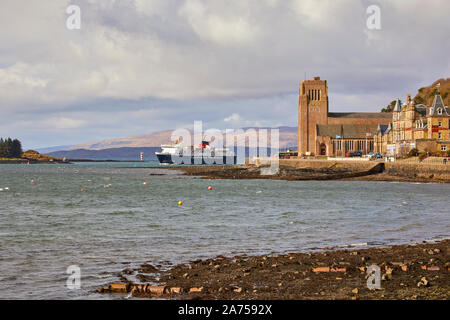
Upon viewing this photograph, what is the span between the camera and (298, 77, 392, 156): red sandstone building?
159625mm

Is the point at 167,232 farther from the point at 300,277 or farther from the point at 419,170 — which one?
the point at 419,170

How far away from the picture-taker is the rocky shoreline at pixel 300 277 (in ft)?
44.7

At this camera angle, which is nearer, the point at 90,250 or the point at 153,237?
the point at 90,250

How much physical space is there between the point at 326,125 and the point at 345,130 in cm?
766

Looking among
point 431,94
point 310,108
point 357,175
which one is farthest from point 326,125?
point 357,175

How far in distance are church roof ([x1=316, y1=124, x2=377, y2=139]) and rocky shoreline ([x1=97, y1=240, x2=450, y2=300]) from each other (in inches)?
5760

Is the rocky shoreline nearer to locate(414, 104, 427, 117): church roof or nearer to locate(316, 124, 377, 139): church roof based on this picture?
locate(414, 104, 427, 117): church roof

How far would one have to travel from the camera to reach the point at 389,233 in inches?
1040

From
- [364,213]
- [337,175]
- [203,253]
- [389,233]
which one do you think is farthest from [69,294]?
[337,175]

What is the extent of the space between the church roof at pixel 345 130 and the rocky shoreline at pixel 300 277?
146 m

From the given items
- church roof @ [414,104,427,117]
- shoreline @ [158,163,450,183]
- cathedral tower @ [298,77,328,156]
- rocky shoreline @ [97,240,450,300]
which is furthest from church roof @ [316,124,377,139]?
rocky shoreline @ [97,240,450,300]

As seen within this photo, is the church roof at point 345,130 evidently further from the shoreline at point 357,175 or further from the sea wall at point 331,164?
the shoreline at point 357,175

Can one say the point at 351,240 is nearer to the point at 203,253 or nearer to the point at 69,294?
the point at 203,253
